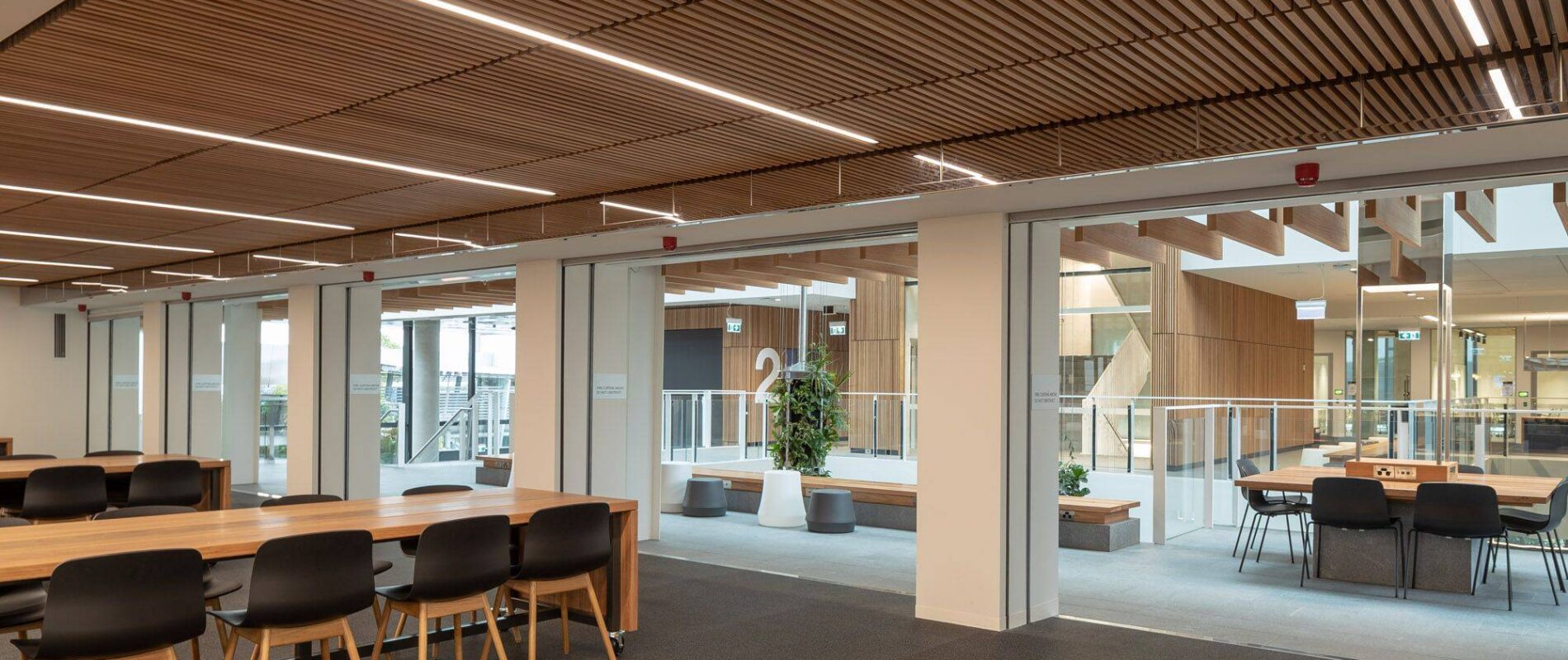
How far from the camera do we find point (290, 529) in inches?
200

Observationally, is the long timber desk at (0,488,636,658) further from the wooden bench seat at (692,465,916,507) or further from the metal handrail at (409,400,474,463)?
the metal handrail at (409,400,474,463)

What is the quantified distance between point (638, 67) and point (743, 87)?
443 mm

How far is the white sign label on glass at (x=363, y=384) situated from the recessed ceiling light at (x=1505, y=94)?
37.3 feet

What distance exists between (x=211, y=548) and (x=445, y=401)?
15.8m

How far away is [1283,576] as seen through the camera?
8.43 meters

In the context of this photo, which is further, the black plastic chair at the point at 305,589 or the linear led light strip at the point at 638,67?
the black plastic chair at the point at 305,589

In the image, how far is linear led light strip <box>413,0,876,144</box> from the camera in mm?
3336

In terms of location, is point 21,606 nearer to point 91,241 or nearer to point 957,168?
point 957,168

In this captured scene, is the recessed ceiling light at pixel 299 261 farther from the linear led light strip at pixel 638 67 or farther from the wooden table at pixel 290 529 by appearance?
the linear led light strip at pixel 638 67

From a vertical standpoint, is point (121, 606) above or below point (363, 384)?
below

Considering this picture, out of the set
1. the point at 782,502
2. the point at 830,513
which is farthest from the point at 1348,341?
the point at 782,502

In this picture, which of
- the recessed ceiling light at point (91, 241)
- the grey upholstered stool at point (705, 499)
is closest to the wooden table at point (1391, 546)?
the grey upholstered stool at point (705, 499)

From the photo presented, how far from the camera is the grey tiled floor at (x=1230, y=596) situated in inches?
249

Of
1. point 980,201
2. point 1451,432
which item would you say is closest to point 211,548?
point 980,201
